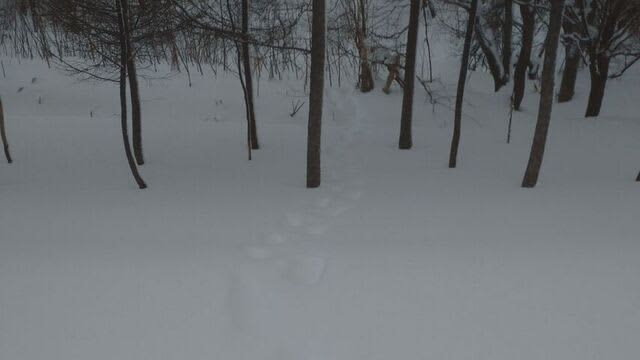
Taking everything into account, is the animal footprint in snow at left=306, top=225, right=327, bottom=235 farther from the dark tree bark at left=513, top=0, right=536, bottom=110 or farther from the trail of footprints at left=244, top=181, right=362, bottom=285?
the dark tree bark at left=513, top=0, right=536, bottom=110

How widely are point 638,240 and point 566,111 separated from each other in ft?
29.0

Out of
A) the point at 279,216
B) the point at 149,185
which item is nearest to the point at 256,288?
the point at 279,216

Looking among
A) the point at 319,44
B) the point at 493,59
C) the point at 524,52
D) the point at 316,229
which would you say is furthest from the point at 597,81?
the point at 316,229

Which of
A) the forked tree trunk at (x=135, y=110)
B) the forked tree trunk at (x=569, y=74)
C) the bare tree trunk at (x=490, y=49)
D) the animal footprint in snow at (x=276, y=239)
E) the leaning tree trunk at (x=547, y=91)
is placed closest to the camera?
the animal footprint in snow at (x=276, y=239)

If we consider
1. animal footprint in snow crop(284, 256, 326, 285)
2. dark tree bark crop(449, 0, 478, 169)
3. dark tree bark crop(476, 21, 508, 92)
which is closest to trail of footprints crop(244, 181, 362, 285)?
animal footprint in snow crop(284, 256, 326, 285)

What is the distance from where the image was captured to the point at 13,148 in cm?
1011

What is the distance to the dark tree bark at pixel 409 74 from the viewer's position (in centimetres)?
891

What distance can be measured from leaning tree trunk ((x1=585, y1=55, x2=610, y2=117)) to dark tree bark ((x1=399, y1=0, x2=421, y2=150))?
5455 millimetres

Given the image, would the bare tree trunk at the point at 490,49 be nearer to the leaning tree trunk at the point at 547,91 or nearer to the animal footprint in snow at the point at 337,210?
the leaning tree trunk at the point at 547,91

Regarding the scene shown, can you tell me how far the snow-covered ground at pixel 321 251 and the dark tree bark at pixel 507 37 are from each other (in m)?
4.28

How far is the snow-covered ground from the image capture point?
3861 mm

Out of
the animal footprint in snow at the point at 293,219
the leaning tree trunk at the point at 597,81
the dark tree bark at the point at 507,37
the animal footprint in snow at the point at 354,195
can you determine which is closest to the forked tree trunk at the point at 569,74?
the leaning tree trunk at the point at 597,81

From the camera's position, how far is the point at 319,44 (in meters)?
6.81

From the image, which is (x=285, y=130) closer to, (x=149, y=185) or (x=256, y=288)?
(x=149, y=185)
